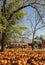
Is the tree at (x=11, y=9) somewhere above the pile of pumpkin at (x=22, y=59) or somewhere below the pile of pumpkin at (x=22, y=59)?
above

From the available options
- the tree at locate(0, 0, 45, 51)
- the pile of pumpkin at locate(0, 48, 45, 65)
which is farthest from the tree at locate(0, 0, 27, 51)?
the pile of pumpkin at locate(0, 48, 45, 65)

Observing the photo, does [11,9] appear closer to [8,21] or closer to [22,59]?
[8,21]

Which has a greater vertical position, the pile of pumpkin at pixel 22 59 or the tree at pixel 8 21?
the tree at pixel 8 21

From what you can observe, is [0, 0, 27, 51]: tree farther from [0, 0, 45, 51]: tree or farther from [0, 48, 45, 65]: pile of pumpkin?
[0, 48, 45, 65]: pile of pumpkin

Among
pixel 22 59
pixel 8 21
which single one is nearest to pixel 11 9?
pixel 8 21

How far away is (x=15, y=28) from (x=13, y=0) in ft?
9.58

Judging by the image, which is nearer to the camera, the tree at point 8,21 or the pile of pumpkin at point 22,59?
the pile of pumpkin at point 22,59

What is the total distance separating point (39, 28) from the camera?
36656 mm

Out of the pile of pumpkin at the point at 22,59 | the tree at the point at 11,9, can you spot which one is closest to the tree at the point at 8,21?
the tree at the point at 11,9

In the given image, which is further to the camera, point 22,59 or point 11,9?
point 11,9

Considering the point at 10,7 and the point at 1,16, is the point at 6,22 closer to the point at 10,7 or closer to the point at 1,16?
the point at 1,16

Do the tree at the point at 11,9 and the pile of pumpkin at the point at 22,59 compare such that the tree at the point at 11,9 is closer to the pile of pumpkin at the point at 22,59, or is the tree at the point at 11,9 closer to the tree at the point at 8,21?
the tree at the point at 8,21

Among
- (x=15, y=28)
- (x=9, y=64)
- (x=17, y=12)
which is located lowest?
(x=9, y=64)

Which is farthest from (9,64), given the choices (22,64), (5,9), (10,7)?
(10,7)
